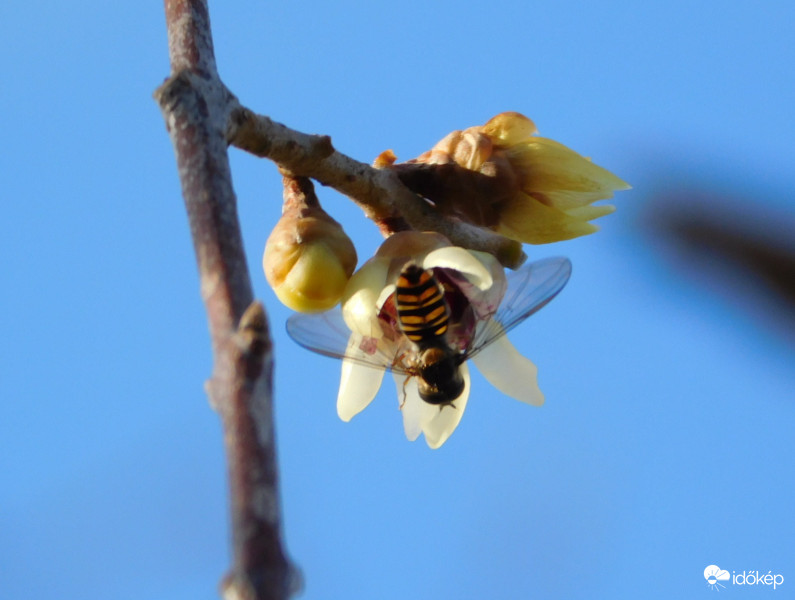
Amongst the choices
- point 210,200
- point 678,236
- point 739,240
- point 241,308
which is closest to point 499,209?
point 678,236

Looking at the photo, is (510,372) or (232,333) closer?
(232,333)

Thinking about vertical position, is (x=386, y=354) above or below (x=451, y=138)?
below

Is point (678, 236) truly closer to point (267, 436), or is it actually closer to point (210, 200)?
point (210, 200)

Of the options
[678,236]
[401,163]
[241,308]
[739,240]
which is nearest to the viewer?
[241,308]

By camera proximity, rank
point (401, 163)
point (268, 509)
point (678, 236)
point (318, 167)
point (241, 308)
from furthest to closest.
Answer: point (401, 163), point (318, 167), point (678, 236), point (241, 308), point (268, 509)

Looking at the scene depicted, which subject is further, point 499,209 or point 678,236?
point 499,209

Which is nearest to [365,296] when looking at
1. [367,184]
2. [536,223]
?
[367,184]

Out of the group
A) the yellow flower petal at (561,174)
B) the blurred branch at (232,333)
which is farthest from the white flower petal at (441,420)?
the blurred branch at (232,333)

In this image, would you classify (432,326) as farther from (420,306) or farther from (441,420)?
(441,420)
